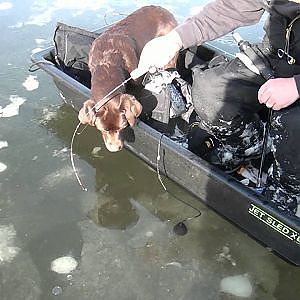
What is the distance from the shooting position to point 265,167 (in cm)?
299

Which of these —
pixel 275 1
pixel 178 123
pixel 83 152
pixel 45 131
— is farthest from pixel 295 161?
pixel 45 131

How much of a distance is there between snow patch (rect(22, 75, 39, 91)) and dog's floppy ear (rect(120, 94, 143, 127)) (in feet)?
4.19

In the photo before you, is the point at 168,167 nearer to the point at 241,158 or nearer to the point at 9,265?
the point at 241,158

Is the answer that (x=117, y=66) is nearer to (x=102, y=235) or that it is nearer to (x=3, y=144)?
(x=3, y=144)

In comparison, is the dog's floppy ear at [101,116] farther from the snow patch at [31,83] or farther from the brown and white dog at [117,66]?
the snow patch at [31,83]

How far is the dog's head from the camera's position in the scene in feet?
9.46

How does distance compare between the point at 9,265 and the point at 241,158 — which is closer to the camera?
the point at 9,265

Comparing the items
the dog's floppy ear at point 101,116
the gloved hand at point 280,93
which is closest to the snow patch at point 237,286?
the gloved hand at point 280,93

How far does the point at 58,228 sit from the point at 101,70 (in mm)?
1172

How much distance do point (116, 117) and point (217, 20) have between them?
84cm

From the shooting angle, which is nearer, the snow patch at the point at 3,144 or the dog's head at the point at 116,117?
the dog's head at the point at 116,117

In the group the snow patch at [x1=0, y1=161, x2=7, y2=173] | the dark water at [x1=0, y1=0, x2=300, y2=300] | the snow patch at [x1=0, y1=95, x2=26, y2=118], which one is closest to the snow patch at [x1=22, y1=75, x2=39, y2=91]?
the snow patch at [x1=0, y1=95, x2=26, y2=118]

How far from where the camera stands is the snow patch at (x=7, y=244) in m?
2.50

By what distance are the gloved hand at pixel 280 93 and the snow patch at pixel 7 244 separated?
1.54m
